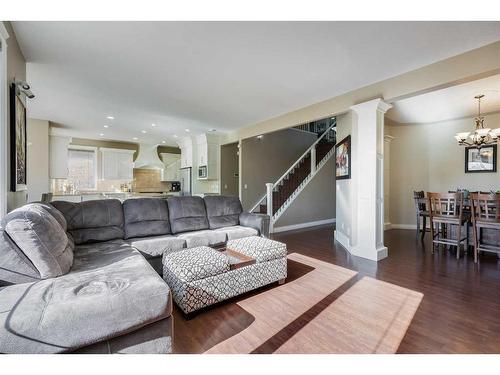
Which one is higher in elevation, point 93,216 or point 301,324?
point 93,216

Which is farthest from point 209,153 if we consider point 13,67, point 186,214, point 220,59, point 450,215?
point 450,215

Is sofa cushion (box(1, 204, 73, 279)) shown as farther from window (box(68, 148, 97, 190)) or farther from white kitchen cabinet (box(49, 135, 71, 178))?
window (box(68, 148, 97, 190))

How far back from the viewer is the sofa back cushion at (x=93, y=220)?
2.78 meters

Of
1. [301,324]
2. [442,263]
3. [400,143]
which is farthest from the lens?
[400,143]

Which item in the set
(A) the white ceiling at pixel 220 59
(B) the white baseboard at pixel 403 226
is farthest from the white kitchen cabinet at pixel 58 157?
(B) the white baseboard at pixel 403 226

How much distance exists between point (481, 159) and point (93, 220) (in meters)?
7.56

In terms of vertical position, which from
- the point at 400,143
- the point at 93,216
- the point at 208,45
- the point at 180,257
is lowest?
the point at 180,257

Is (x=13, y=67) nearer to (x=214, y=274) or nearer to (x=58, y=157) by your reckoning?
(x=214, y=274)

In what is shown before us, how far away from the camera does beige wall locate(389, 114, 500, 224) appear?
5543mm

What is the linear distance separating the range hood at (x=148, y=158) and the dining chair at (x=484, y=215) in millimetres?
8289
